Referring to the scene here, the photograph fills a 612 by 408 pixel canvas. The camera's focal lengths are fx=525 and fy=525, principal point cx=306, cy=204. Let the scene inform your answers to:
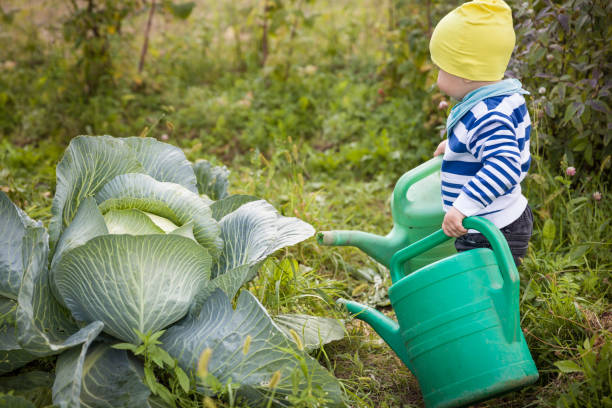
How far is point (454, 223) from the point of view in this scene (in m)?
1.58

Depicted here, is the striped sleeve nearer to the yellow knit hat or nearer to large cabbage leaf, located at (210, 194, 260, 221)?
the yellow knit hat

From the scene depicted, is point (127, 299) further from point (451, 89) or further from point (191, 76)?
point (191, 76)

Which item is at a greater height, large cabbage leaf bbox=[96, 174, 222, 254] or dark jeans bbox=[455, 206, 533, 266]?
large cabbage leaf bbox=[96, 174, 222, 254]

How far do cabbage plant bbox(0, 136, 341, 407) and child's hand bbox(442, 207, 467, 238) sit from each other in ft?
1.50

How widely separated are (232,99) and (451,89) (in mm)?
2781

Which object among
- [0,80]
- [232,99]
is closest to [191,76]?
[232,99]

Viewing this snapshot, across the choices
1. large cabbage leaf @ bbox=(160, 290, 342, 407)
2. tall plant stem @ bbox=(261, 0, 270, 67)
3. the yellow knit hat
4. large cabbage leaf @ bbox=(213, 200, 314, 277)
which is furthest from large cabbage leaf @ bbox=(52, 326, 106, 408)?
tall plant stem @ bbox=(261, 0, 270, 67)

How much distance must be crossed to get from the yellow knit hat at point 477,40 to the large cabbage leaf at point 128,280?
99 cm

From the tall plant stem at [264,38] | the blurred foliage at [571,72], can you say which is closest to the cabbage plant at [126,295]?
the blurred foliage at [571,72]

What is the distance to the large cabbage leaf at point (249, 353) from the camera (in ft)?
A: 4.87

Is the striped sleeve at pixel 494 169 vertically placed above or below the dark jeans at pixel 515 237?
above

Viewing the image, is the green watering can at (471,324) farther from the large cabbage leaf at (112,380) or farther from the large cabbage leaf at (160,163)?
the large cabbage leaf at (160,163)

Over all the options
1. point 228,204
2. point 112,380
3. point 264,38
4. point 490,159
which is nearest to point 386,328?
point 490,159

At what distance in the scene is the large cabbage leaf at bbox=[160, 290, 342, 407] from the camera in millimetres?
1485
